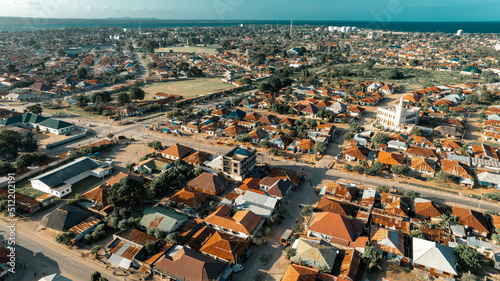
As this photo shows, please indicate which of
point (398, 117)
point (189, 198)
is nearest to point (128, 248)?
point (189, 198)

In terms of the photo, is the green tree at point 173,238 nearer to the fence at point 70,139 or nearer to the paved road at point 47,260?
the paved road at point 47,260

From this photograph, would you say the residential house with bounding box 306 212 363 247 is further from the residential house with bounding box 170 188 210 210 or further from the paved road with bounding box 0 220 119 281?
the paved road with bounding box 0 220 119 281

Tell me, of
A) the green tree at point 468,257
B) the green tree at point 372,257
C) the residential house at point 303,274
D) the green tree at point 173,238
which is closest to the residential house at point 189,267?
Answer: the green tree at point 173,238

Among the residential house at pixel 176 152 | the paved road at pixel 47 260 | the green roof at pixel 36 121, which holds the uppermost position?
the green roof at pixel 36 121

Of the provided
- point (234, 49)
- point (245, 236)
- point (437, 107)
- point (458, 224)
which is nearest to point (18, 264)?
point (245, 236)

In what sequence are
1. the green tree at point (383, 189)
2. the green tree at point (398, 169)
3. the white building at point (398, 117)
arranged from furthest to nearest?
the white building at point (398, 117), the green tree at point (398, 169), the green tree at point (383, 189)

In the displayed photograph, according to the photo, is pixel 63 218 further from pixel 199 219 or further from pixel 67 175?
pixel 199 219

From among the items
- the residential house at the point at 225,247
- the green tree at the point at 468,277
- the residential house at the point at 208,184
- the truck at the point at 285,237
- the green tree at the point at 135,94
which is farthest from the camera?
the green tree at the point at 135,94
